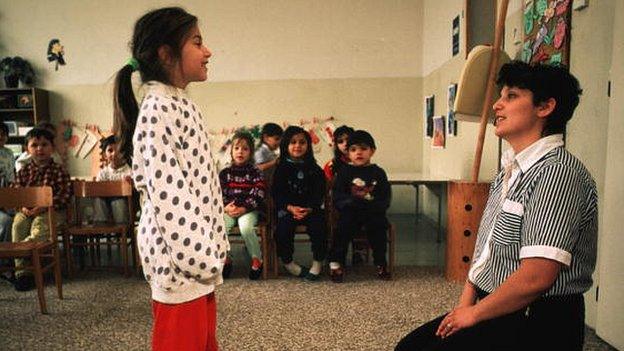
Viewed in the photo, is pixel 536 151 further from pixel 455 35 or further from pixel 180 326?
pixel 455 35

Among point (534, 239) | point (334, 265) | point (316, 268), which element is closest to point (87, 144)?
point (316, 268)

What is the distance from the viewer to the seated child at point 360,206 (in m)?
3.10

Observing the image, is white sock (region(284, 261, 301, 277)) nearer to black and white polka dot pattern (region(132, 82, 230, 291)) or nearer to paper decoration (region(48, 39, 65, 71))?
black and white polka dot pattern (region(132, 82, 230, 291))

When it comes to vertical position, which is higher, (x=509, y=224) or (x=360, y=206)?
(x=509, y=224)

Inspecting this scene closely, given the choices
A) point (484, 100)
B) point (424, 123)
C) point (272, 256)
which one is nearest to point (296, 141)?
point (272, 256)

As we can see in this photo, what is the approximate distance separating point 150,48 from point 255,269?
2.28 m

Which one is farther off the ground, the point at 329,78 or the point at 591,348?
the point at 329,78

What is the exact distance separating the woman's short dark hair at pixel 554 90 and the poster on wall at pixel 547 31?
132cm

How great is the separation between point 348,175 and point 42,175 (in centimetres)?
231

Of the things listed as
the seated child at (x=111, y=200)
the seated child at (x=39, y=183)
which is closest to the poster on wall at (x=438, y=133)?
the seated child at (x=111, y=200)

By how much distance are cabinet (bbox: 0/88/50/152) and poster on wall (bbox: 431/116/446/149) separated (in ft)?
16.6

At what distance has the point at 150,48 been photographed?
1.08 m

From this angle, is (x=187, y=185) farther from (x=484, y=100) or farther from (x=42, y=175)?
(x=42, y=175)

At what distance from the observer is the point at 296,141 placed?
3.28 m
